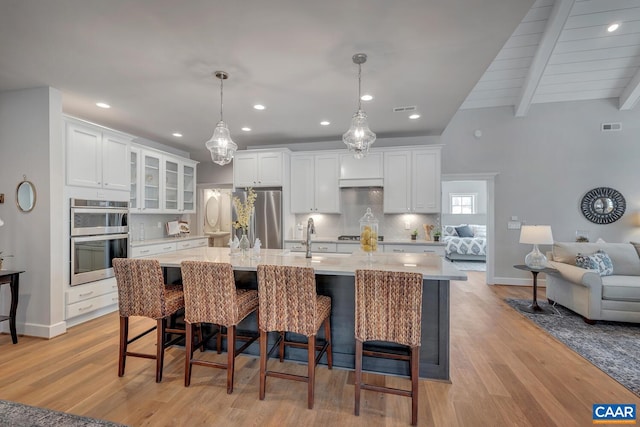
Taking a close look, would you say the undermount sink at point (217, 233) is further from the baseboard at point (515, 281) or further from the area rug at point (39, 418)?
the baseboard at point (515, 281)

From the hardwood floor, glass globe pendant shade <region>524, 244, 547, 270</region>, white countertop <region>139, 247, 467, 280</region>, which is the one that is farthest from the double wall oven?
glass globe pendant shade <region>524, 244, 547, 270</region>

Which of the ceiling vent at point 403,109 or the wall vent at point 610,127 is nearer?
the ceiling vent at point 403,109

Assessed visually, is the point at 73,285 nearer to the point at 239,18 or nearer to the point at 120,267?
the point at 120,267

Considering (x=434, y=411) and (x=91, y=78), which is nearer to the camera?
(x=434, y=411)

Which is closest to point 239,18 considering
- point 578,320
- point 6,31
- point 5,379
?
point 6,31

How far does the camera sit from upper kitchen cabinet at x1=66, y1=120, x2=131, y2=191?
3502mm

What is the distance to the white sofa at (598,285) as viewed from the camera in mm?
3482

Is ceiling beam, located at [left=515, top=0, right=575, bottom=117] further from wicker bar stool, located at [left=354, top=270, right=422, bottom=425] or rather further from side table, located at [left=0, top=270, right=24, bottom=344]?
side table, located at [left=0, top=270, right=24, bottom=344]

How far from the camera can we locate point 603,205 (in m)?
5.29

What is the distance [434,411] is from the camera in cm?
201

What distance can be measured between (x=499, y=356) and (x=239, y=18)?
363 cm

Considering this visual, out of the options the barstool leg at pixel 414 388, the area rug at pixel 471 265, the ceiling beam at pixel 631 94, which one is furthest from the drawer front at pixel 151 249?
the ceiling beam at pixel 631 94

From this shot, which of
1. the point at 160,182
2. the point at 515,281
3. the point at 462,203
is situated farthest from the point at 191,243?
the point at 462,203
